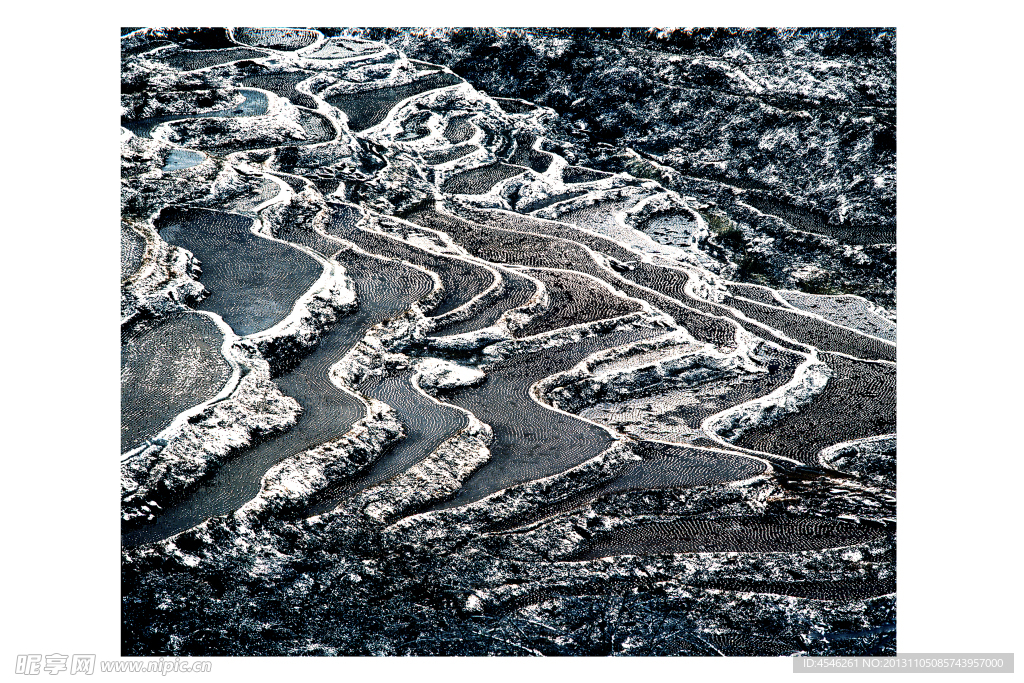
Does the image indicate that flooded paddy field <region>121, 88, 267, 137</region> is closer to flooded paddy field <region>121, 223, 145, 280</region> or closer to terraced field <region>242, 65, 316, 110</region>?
terraced field <region>242, 65, 316, 110</region>

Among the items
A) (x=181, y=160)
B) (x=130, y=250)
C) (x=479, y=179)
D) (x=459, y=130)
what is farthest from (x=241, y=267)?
(x=459, y=130)

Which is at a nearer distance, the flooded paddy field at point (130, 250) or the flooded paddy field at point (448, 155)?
the flooded paddy field at point (130, 250)

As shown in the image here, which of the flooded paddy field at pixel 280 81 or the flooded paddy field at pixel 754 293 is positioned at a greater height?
the flooded paddy field at pixel 280 81

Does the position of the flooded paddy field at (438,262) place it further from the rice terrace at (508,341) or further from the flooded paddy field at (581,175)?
the flooded paddy field at (581,175)

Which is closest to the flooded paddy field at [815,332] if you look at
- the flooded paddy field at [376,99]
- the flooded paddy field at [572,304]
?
the flooded paddy field at [572,304]

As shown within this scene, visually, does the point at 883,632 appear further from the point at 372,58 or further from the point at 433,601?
the point at 372,58

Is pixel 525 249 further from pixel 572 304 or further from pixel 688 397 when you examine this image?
pixel 688 397

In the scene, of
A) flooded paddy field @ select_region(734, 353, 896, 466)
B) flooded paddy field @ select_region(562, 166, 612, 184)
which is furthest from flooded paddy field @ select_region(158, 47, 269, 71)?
flooded paddy field @ select_region(734, 353, 896, 466)
